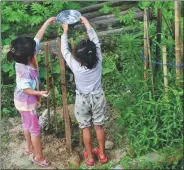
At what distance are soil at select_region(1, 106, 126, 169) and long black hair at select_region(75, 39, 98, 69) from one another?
115 centimetres

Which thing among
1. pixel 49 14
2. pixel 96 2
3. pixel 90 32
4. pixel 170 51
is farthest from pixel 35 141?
pixel 96 2

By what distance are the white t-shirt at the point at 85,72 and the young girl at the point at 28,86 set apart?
34cm

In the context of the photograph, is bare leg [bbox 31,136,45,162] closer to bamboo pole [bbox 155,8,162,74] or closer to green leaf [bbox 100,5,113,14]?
bamboo pole [bbox 155,8,162,74]

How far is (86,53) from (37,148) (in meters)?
1.24

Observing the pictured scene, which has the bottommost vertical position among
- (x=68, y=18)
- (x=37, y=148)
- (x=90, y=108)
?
(x=37, y=148)

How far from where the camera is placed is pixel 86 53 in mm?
4602

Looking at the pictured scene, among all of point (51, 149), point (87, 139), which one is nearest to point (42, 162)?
point (51, 149)

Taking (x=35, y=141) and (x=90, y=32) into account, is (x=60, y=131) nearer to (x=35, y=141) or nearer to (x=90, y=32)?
(x=35, y=141)

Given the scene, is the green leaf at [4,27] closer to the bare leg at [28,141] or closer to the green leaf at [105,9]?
the green leaf at [105,9]

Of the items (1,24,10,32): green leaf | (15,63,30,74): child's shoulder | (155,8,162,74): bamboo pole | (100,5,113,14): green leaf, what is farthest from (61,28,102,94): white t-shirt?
(100,5,113,14): green leaf

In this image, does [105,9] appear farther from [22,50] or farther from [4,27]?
[22,50]

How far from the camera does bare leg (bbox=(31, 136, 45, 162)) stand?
5109 mm

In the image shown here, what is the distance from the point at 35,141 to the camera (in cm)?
511

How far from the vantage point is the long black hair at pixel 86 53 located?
4598mm
